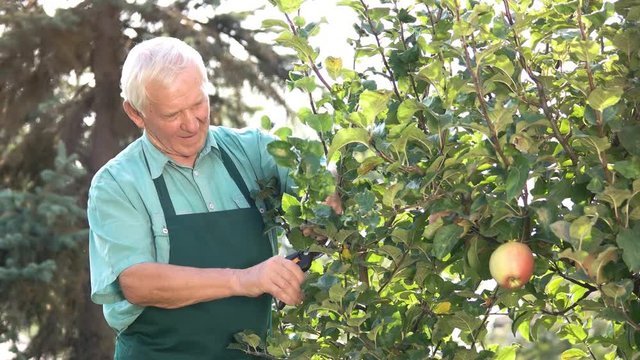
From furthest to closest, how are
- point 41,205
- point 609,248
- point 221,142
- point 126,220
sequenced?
point 41,205, point 221,142, point 126,220, point 609,248

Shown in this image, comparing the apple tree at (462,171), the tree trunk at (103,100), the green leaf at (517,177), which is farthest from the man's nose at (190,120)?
the tree trunk at (103,100)

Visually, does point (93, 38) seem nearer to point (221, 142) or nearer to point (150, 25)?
point (150, 25)

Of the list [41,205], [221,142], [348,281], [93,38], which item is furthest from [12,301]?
[348,281]

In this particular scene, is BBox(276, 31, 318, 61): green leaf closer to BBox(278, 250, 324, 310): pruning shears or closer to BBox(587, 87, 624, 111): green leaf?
BBox(278, 250, 324, 310): pruning shears

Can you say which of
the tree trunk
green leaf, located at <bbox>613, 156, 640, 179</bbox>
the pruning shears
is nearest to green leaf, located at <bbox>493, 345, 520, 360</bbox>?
the pruning shears

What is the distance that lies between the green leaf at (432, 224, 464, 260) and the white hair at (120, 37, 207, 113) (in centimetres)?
86

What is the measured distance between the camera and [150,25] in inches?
350

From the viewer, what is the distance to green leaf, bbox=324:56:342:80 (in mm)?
2062

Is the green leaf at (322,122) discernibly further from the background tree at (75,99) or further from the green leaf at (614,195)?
the background tree at (75,99)

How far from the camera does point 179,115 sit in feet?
8.08

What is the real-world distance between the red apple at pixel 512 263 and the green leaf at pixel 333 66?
499mm

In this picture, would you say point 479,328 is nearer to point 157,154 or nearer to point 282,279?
point 282,279

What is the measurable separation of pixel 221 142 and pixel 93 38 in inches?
251

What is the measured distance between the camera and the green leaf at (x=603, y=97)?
169cm
